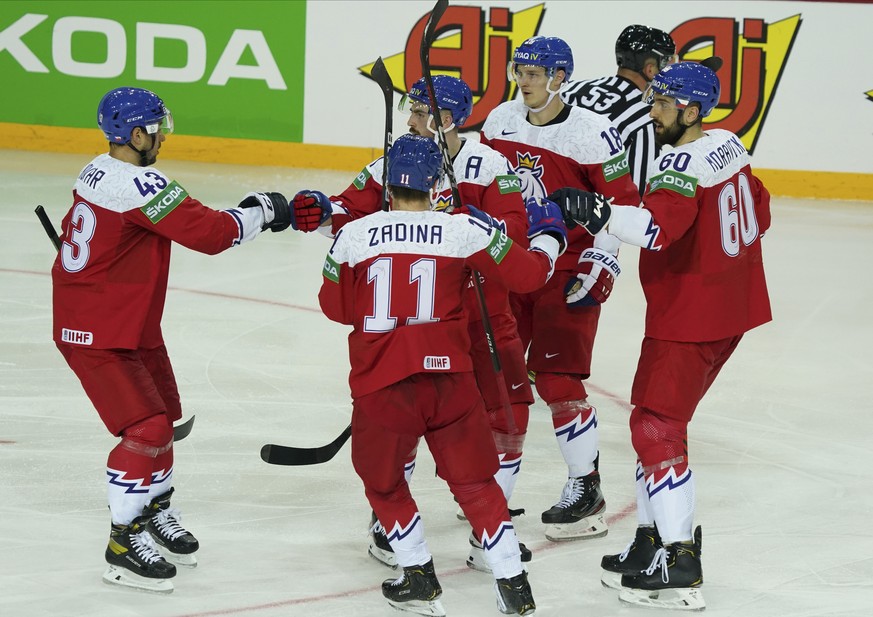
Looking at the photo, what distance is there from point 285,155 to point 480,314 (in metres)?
8.40

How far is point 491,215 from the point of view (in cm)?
434

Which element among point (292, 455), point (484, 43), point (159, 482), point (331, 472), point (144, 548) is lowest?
point (331, 472)

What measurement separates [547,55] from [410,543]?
1904 mm

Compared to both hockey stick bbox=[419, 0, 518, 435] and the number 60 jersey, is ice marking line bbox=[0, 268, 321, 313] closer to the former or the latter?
hockey stick bbox=[419, 0, 518, 435]

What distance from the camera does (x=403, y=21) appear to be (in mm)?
12016

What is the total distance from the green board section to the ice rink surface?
402cm

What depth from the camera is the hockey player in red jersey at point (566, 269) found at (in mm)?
4594

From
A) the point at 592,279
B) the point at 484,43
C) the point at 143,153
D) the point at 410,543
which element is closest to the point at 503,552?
the point at 410,543

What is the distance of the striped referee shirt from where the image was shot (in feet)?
18.3

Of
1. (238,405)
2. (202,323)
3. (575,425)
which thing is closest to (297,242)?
(202,323)

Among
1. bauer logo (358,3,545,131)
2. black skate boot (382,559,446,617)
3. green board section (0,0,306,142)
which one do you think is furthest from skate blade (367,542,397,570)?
green board section (0,0,306,142)

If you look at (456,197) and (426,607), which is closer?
(426,607)

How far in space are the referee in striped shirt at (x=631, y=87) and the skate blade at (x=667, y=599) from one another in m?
2.20

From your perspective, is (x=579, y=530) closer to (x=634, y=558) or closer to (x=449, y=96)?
(x=634, y=558)
